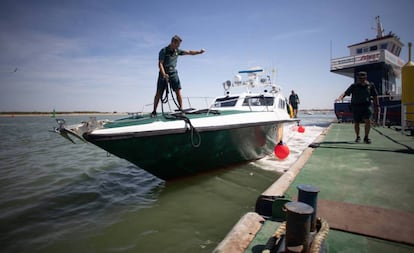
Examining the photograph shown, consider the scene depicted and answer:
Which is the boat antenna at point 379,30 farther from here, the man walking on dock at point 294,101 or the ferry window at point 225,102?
the ferry window at point 225,102

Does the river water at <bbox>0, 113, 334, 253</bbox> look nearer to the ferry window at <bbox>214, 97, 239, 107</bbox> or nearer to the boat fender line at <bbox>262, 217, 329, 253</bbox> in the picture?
the boat fender line at <bbox>262, 217, 329, 253</bbox>

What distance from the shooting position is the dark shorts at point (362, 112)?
5336 mm

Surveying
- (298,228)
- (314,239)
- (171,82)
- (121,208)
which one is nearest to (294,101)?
(171,82)

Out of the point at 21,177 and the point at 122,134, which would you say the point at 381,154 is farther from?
the point at 21,177

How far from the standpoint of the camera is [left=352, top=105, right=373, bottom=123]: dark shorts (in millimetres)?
5336

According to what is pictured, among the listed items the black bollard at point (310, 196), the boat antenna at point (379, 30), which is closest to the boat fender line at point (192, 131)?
the black bollard at point (310, 196)

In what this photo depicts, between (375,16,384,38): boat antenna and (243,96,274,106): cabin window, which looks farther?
(375,16,384,38): boat antenna

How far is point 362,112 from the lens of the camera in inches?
214

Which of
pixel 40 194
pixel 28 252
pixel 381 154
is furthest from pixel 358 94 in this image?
pixel 40 194

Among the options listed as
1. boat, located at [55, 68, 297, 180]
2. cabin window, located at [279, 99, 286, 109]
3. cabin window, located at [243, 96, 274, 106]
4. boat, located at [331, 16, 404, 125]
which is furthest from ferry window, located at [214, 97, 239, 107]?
boat, located at [331, 16, 404, 125]

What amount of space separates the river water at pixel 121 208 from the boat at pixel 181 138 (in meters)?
0.46

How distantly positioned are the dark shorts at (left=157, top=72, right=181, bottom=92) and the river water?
2069 millimetres

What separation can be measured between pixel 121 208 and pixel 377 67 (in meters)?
19.5

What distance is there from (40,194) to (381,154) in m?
6.73
